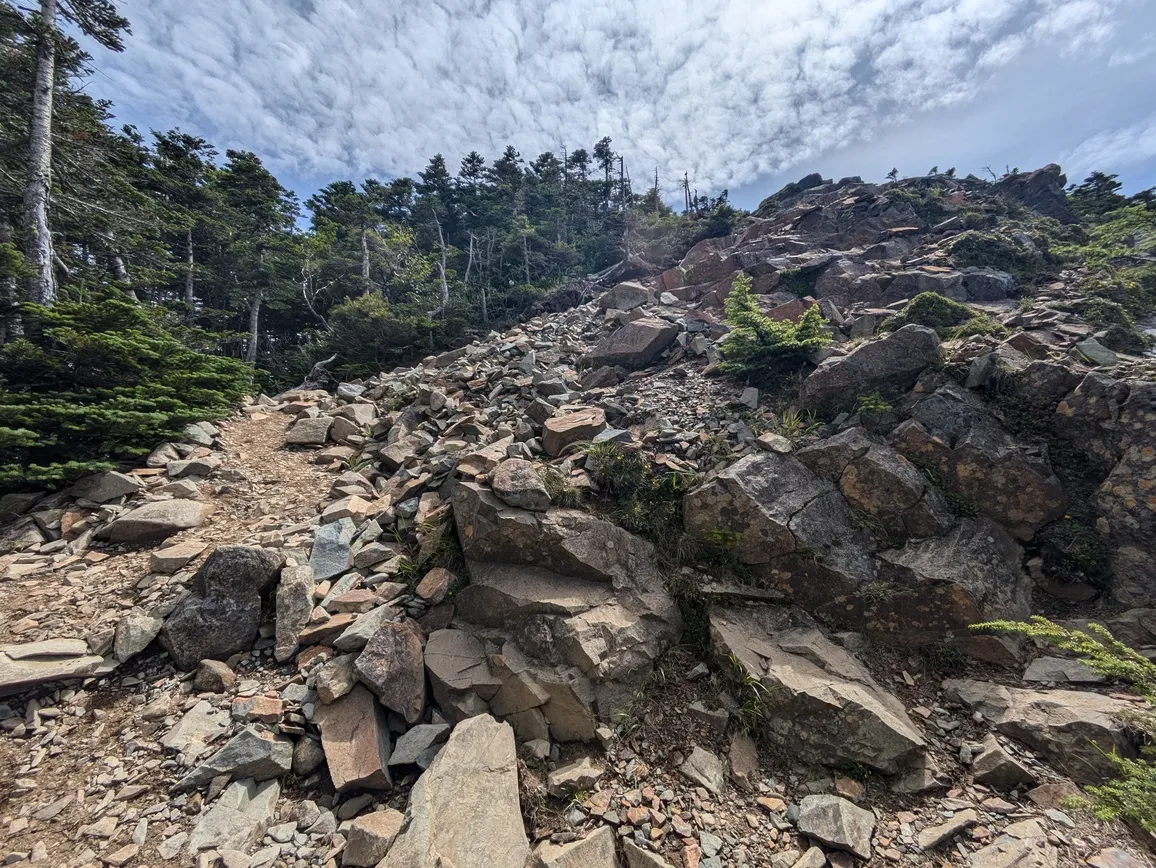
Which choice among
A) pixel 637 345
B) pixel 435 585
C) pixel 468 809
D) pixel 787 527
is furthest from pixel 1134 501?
pixel 637 345

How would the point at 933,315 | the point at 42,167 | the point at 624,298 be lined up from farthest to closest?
the point at 624,298, the point at 42,167, the point at 933,315

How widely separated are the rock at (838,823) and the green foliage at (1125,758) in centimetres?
175

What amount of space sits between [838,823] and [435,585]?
513 cm

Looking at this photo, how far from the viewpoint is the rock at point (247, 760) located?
4.11 metres

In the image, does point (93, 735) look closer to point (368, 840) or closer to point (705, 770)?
point (368, 840)

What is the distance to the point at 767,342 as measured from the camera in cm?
916

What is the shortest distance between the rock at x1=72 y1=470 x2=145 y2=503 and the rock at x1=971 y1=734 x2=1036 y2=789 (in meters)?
12.4

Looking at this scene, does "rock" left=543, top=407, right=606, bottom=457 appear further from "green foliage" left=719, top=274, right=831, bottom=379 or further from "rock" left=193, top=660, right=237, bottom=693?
"rock" left=193, top=660, right=237, bottom=693

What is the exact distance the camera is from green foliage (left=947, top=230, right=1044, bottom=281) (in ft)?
48.3

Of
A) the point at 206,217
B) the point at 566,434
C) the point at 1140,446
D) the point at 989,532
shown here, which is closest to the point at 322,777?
the point at 566,434

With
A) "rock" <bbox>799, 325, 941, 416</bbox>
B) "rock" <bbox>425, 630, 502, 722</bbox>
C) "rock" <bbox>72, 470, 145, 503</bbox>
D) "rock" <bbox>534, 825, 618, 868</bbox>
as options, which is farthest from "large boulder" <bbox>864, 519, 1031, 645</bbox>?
"rock" <bbox>72, 470, 145, 503</bbox>

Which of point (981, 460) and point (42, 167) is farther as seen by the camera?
point (42, 167)

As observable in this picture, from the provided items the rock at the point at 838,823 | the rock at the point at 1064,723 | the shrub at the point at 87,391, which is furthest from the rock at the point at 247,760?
the rock at the point at 1064,723

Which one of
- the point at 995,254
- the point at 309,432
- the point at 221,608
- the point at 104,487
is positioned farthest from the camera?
the point at 995,254
